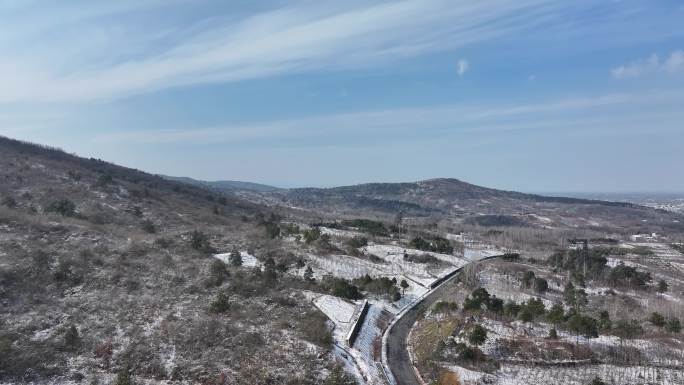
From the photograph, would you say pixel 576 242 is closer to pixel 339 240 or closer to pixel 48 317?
pixel 339 240

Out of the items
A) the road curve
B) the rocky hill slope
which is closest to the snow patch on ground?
the rocky hill slope

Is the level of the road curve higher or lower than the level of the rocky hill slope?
lower

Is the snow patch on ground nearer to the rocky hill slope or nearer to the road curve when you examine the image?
the rocky hill slope

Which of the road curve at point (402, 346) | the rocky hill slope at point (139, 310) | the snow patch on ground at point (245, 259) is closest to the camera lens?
the rocky hill slope at point (139, 310)

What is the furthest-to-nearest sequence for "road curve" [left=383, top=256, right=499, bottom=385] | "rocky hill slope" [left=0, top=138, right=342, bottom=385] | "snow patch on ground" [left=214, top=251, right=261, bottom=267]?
"snow patch on ground" [left=214, top=251, right=261, bottom=267], "road curve" [left=383, top=256, right=499, bottom=385], "rocky hill slope" [left=0, top=138, right=342, bottom=385]

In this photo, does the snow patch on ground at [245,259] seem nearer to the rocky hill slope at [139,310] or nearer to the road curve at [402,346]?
the rocky hill slope at [139,310]

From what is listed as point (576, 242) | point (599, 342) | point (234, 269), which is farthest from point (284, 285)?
point (576, 242)

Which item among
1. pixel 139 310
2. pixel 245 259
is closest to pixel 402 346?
pixel 139 310

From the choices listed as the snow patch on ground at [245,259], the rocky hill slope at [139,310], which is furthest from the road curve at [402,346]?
A: the snow patch on ground at [245,259]
